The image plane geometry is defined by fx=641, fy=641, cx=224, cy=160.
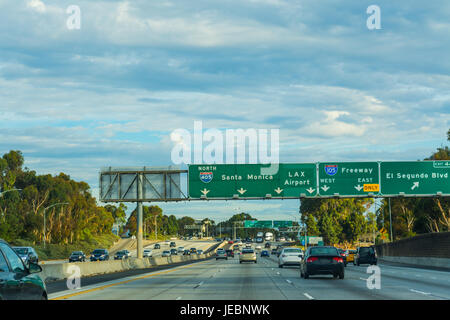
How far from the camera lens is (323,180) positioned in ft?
171

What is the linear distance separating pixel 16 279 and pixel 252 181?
141 feet

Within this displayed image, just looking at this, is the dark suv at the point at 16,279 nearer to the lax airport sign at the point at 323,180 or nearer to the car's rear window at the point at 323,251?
the car's rear window at the point at 323,251

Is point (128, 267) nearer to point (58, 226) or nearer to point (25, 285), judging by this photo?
point (25, 285)

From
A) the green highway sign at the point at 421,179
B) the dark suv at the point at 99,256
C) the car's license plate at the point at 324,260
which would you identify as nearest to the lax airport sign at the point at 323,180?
the green highway sign at the point at 421,179

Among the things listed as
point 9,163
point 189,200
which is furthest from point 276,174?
point 9,163

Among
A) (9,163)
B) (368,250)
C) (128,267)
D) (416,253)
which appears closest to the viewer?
(128,267)

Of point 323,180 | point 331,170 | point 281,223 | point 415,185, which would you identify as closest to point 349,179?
point 331,170

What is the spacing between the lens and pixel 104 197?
178ft

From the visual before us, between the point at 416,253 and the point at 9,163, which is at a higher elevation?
the point at 9,163

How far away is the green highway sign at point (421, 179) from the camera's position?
51.2 metres

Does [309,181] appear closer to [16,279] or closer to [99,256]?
[99,256]

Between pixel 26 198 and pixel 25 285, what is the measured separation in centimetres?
10603

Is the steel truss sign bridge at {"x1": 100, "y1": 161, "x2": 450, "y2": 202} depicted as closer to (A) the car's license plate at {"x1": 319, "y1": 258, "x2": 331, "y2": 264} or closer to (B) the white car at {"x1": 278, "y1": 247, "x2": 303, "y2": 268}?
(B) the white car at {"x1": 278, "y1": 247, "x2": 303, "y2": 268}
